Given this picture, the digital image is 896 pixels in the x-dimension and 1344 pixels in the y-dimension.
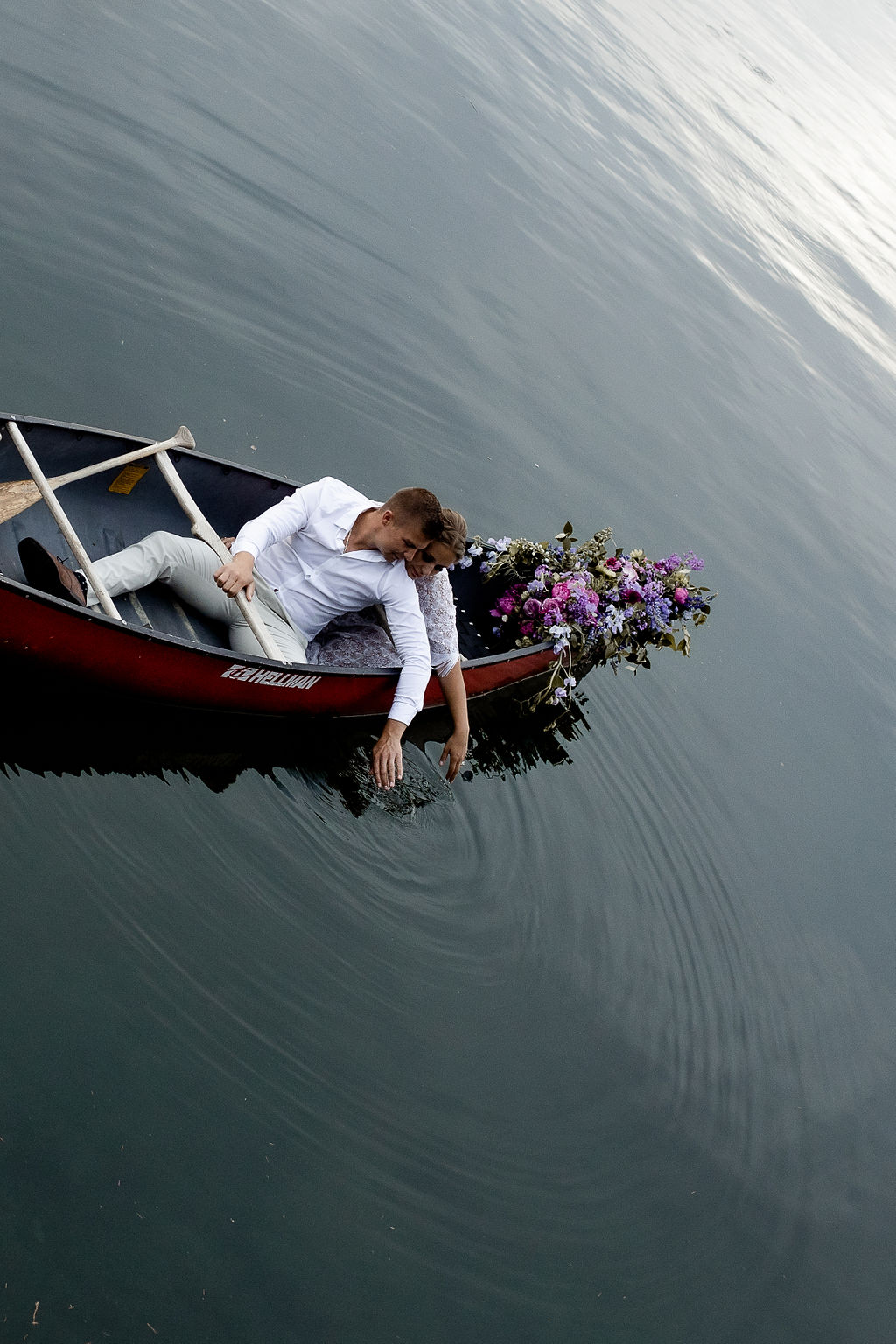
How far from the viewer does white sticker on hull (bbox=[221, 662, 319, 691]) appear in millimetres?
6125

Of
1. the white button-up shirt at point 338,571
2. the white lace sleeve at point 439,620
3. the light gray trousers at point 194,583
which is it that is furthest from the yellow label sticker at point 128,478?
the white lace sleeve at point 439,620

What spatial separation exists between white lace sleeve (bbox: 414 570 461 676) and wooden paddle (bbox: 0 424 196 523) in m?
1.61

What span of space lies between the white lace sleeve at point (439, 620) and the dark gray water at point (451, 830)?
2.62 ft

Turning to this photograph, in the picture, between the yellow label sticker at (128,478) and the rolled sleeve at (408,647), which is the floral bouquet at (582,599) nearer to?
the rolled sleeve at (408,647)

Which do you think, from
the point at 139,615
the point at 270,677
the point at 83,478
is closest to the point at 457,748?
the point at 270,677

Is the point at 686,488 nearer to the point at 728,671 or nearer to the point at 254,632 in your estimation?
the point at 728,671

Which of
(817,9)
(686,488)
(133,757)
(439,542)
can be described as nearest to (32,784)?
(133,757)

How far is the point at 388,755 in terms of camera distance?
6.39 metres

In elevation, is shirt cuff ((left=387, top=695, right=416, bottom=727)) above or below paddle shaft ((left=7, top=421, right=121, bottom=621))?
above

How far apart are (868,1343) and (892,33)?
3969 centimetres

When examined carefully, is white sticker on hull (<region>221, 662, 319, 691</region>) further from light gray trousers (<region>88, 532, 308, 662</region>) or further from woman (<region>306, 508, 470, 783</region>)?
woman (<region>306, 508, 470, 783</region>)

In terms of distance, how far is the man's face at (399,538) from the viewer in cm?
596

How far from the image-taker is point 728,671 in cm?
1005

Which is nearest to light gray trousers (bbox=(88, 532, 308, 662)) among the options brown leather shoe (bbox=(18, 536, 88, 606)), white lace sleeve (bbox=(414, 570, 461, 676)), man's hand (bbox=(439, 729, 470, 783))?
brown leather shoe (bbox=(18, 536, 88, 606))
